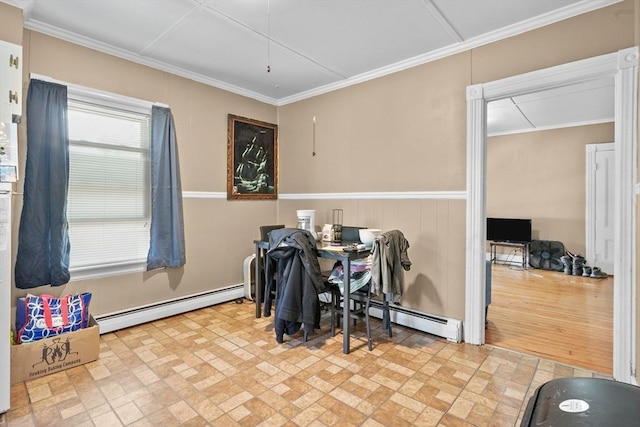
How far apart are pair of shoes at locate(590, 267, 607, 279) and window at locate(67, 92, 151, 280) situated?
6782mm

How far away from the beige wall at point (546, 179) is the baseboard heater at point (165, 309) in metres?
5.69

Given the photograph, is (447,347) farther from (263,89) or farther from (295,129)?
(263,89)

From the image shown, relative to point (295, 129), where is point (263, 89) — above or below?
above

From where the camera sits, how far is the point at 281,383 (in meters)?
2.24

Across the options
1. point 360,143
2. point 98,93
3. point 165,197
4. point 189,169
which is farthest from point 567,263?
point 98,93

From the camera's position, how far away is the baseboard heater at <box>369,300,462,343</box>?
2.92 m

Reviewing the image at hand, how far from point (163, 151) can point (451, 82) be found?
291 centimetres

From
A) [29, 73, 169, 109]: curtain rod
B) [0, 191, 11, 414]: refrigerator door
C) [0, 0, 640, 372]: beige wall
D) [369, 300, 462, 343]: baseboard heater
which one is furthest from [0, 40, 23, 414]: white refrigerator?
[369, 300, 462, 343]: baseboard heater

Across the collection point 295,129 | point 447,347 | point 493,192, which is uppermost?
point 295,129

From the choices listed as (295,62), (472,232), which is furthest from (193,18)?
(472,232)

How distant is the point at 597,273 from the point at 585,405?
6.26 metres

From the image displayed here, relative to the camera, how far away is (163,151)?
3.33 m

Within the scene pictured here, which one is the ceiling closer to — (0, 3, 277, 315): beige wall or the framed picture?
(0, 3, 277, 315): beige wall

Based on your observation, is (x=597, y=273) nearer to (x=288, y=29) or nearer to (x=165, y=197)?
(x=288, y=29)
